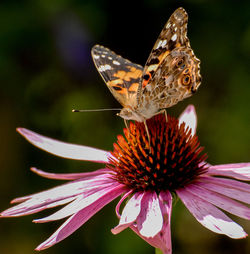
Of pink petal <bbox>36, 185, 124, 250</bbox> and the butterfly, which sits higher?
the butterfly

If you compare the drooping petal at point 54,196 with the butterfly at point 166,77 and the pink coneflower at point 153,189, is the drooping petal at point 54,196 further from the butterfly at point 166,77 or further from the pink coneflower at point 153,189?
the butterfly at point 166,77

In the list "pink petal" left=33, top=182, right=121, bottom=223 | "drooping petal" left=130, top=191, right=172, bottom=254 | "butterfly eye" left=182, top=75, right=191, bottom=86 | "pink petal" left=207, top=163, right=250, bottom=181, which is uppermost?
"butterfly eye" left=182, top=75, right=191, bottom=86

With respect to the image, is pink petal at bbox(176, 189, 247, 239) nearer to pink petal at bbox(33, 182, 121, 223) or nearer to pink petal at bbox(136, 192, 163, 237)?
pink petal at bbox(136, 192, 163, 237)

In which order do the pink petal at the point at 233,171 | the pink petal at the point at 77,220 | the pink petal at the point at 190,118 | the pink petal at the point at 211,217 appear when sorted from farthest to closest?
1. the pink petal at the point at 190,118
2. the pink petal at the point at 233,171
3. the pink petal at the point at 77,220
4. the pink petal at the point at 211,217

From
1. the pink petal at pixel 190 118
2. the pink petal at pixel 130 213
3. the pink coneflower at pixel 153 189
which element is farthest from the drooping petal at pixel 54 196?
the pink petal at pixel 190 118

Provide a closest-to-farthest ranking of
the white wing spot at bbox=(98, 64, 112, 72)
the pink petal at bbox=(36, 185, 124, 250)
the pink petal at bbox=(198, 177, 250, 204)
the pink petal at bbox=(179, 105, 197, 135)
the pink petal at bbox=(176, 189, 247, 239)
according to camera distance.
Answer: the pink petal at bbox=(176, 189, 247, 239)
the pink petal at bbox=(36, 185, 124, 250)
the pink petal at bbox=(198, 177, 250, 204)
the white wing spot at bbox=(98, 64, 112, 72)
the pink petal at bbox=(179, 105, 197, 135)

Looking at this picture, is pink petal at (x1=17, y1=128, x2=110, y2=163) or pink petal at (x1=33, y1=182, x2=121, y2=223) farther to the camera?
pink petal at (x1=17, y1=128, x2=110, y2=163)

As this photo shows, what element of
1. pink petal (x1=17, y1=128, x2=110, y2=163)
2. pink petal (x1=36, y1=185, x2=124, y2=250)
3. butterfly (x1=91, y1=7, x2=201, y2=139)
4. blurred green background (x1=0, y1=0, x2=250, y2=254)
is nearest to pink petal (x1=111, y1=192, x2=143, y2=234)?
pink petal (x1=36, y1=185, x2=124, y2=250)
